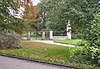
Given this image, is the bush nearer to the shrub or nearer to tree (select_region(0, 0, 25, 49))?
the shrub

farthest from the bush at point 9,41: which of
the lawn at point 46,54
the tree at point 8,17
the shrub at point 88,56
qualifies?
the tree at point 8,17

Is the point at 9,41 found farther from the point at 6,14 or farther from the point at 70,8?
the point at 6,14

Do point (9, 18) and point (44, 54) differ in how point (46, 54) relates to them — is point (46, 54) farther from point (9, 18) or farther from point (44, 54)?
point (9, 18)

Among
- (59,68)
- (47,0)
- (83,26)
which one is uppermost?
(47,0)

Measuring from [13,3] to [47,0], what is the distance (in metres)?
7.63

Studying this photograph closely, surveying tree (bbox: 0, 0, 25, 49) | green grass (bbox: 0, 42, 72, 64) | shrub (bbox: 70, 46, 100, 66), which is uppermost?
tree (bbox: 0, 0, 25, 49)

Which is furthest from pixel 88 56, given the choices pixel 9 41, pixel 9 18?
pixel 9 41

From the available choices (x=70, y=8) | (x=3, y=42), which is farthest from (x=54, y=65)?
(x=3, y=42)

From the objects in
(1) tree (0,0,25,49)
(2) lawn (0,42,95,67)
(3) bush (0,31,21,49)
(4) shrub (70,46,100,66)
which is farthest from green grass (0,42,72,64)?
(1) tree (0,0,25,49)

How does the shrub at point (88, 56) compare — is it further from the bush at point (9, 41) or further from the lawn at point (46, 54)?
the bush at point (9, 41)

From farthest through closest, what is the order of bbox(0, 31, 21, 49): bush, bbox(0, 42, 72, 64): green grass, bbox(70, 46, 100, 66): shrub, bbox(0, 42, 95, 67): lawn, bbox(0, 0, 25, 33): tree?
1. bbox(0, 31, 21, 49): bush
2. bbox(0, 42, 72, 64): green grass
3. bbox(0, 42, 95, 67): lawn
4. bbox(70, 46, 100, 66): shrub
5. bbox(0, 0, 25, 33): tree

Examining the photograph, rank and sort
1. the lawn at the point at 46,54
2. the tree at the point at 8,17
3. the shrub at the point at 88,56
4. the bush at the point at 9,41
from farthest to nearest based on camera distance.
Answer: the bush at the point at 9,41 → the lawn at the point at 46,54 → the shrub at the point at 88,56 → the tree at the point at 8,17

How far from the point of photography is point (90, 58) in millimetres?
9609

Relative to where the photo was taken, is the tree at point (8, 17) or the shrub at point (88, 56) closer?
the tree at point (8, 17)
